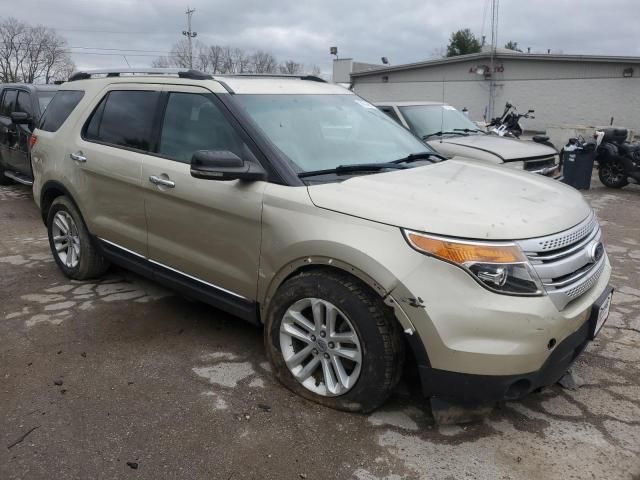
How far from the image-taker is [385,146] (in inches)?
147

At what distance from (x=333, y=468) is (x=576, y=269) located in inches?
60.4

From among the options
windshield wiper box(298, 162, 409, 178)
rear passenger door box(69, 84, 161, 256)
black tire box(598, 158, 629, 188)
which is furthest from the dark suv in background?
black tire box(598, 158, 629, 188)

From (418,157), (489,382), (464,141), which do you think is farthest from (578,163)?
(489,382)

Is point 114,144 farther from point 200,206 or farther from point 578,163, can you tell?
point 578,163

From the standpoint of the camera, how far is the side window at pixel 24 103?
27.4 feet

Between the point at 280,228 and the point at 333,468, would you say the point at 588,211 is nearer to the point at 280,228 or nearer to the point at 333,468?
the point at 280,228

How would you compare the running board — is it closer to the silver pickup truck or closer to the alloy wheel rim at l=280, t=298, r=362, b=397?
the silver pickup truck

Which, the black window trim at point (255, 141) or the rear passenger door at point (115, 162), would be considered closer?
the black window trim at point (255, 141)

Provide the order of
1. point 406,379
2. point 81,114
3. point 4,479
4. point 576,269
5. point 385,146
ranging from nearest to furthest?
point 4,479
point 576,269
point 406,379
point 385,146
point 81,114

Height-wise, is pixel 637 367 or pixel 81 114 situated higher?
pixel 81 114

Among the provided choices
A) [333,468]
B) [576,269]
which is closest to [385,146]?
[576,269]

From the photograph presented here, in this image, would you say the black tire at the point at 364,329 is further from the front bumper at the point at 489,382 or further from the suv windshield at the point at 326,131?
the suv windshield at the point at 326,131

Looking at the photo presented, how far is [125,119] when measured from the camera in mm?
4133

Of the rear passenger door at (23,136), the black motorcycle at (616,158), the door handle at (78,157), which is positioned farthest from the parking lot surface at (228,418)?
the black motorcycle at (616,158)
